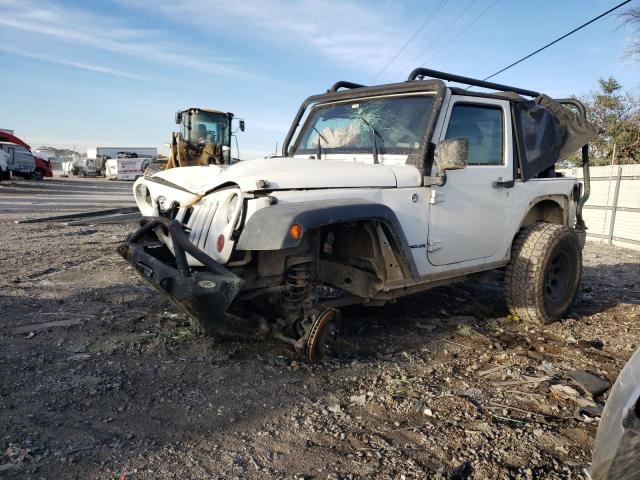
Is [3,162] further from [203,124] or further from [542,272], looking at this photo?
[542,272]

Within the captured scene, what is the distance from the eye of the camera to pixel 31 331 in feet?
12.8

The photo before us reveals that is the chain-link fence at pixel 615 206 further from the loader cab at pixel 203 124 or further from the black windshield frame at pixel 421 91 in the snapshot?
the loader cab at pixel 203 124

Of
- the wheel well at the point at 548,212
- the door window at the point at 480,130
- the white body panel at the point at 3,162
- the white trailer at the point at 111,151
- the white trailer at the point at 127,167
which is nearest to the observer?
the door window at the point at 480,130

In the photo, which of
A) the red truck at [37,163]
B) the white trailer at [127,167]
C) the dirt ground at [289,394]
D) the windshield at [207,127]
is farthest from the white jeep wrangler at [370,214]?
the white trailer at [127,167]

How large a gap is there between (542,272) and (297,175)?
8.81 feet

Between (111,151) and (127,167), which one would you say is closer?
(127,167)

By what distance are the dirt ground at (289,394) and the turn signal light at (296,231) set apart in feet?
3.43

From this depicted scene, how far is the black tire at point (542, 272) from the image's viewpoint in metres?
4.57

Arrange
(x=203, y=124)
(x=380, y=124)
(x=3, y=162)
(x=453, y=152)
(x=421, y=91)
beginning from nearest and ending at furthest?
(x=453, y=152), (x=421, y=91), (x=380, y=124), (x=203, y=124), (x=3, y=162)

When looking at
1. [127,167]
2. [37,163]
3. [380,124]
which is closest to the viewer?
[380,124]

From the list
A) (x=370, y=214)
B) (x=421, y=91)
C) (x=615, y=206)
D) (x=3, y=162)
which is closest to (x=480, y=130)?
(x=421, y=91)

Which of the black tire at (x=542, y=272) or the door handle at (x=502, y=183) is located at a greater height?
the door handle at (x=502, y=183)

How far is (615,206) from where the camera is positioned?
11.2m

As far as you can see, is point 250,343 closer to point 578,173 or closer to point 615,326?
point 615,326
